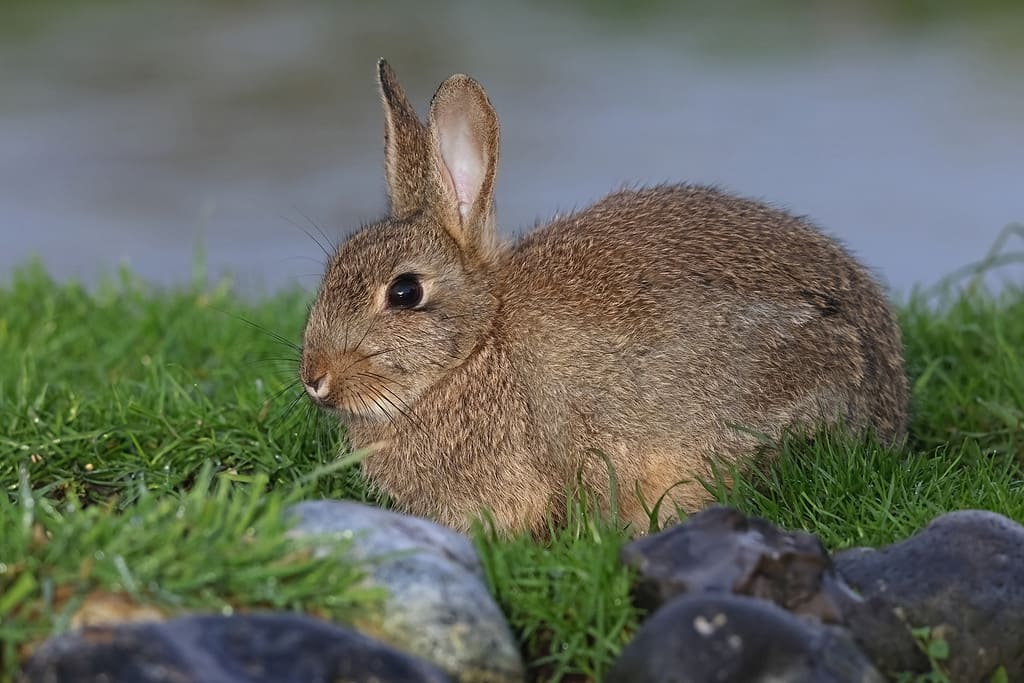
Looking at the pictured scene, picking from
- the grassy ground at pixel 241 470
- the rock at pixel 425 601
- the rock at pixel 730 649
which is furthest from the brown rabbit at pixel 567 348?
the rock at pixel 730 649

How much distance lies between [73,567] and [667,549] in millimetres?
1319

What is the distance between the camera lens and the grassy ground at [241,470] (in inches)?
131

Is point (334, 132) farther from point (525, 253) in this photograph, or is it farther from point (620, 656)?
point (620, 656)

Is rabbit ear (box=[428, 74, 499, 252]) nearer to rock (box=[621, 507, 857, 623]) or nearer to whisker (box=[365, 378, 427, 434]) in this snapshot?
whisker (box=[365, 378, 427, 434])

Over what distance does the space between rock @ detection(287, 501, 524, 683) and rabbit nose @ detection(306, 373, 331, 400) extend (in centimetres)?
110

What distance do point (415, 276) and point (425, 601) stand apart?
174 cm

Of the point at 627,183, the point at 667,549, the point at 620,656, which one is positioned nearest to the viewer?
the point at 620,656

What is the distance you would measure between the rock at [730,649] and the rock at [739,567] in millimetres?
202

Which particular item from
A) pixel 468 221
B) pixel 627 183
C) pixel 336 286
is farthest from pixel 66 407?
pixel 627 183

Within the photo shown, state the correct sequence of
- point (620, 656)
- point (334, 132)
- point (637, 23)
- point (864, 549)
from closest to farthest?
point (620, 656) < point (864, 549) < point (334, 132) < point (637, 23)

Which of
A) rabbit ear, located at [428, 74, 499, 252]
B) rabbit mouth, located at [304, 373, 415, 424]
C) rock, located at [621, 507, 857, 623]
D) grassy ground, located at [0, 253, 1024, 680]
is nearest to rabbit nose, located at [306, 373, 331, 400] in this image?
rabbit mouth, located at [304, 373, 415, 424]

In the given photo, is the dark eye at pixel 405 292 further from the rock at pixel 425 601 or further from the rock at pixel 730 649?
the rock at pixel 730 649

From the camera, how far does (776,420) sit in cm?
479

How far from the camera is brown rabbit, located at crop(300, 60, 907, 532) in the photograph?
188 inches
